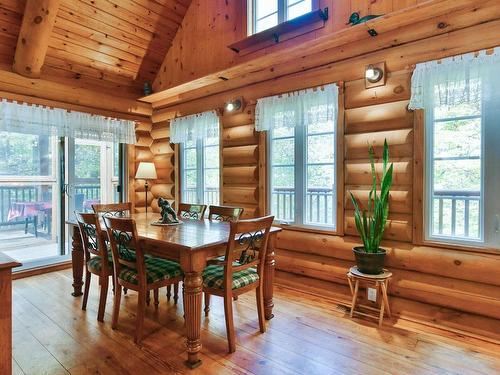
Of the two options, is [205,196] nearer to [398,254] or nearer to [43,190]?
[43,190]

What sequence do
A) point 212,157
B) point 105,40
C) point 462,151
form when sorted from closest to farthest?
point 462,151
point 105,40
point 212,157

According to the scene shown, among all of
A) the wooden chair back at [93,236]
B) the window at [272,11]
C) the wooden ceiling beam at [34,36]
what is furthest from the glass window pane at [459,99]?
the wooden ceiling beam at [34,36]

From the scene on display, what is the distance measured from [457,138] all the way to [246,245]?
6.32ft

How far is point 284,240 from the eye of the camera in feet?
11.7

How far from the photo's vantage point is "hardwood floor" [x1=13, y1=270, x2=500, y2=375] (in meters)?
2.01

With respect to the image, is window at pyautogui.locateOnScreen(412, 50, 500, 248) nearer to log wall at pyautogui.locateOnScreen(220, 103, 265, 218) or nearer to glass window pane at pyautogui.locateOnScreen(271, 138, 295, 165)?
glass window pane at pyautogui.locateOnScreen(271, 138, 295, 165)

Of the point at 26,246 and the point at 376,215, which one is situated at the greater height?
the point at 376,215

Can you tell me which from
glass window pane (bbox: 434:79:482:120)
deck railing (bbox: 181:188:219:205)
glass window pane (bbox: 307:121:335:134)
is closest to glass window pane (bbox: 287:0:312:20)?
glass window pane (bbox: 307:121:335:134)

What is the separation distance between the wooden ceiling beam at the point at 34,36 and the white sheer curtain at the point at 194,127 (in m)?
1.84

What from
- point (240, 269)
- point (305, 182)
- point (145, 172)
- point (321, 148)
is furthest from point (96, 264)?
point (321, 148)

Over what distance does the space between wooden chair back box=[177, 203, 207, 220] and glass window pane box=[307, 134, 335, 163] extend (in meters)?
1.34

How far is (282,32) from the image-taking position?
3475mm

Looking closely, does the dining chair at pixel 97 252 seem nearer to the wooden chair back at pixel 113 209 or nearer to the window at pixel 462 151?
the wooden chair back at pixel 113 209

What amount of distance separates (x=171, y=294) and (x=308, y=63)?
9.53ft
